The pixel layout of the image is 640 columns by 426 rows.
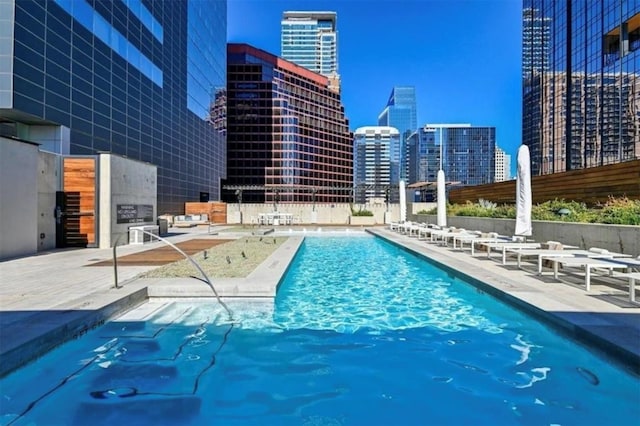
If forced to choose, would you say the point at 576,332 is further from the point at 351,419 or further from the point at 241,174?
the point at 241,174

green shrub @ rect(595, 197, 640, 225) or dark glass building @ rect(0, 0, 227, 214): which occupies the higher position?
dark glass building @ rect(0, 0, 227, 214)

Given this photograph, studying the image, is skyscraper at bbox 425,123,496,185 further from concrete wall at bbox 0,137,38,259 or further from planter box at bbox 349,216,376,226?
concrete wall at bbox 0,137,38,259

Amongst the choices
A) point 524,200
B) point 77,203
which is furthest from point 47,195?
point 524,200

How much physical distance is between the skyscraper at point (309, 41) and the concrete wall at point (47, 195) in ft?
483

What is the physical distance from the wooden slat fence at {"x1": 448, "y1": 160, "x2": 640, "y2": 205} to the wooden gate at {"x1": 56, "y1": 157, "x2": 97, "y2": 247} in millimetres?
15998

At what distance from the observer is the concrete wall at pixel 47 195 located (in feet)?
38.2

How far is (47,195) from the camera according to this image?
Answer: 1196cm

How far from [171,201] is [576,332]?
31.3 metres

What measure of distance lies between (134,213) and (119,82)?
1216cm

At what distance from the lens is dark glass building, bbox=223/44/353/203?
85.4m

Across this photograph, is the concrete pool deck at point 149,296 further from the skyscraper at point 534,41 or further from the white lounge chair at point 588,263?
the skyscraper at point 534,41

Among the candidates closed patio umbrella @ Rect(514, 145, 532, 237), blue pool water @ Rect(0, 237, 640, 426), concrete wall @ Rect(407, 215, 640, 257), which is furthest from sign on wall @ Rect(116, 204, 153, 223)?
concrete wall @ Rect(407, 215, 640, 257)

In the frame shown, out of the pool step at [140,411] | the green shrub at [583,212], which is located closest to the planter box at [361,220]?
the green shrub at [583,212]

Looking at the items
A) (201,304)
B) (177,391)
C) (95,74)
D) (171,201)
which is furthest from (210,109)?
(177,391)
